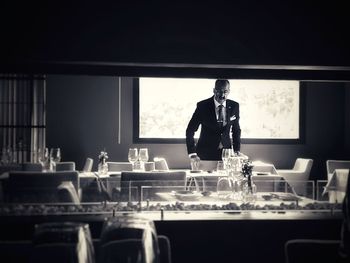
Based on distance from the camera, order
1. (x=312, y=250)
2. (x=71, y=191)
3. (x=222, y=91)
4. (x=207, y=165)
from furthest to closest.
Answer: (x=207, y=165), (x=222, y=91), (x=71, y=191), (x=312, y=250)

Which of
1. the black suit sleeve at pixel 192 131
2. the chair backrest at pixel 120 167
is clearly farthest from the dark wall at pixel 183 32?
the chair backrest at pixel 120 167

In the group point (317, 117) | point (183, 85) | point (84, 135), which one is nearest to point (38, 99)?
point (84, 135)

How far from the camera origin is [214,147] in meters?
4.80

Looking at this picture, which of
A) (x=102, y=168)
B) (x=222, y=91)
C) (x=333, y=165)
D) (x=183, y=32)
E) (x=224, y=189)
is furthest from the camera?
(x=333, y=165)

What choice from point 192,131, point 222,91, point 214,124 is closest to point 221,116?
point 214,124

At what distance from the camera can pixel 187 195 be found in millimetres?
1963

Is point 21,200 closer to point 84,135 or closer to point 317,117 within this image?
point 84,135

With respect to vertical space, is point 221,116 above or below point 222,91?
below

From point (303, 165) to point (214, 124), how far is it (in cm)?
370

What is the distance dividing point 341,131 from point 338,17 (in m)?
8.40

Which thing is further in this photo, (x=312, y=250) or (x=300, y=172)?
(x=300, y=172)

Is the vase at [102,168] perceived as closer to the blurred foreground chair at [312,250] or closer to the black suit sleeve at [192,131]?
the black suit sleeve at [192,131]

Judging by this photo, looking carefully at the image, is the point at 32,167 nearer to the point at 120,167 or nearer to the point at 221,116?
the point at 120,167

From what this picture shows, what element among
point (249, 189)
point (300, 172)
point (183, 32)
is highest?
point (183, 32)
